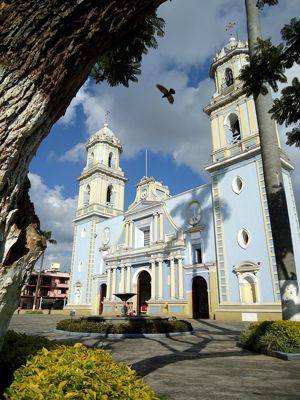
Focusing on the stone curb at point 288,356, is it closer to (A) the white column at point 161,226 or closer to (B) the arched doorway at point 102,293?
(A) the white column at point 161,226

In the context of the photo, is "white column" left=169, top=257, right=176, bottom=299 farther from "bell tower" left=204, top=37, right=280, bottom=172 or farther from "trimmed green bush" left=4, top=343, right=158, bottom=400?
"trimmed green bush" left=4, top=343, right=158, bottom=400

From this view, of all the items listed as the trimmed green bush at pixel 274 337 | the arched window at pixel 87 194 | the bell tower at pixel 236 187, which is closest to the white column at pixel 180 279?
the bell tower at pixel 236 187

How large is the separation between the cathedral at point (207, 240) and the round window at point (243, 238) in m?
0.06

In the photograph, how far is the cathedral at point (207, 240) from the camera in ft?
56.9

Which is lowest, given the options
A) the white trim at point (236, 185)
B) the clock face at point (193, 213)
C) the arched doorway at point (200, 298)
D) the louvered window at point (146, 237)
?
the arched doorway at point (200, 298)

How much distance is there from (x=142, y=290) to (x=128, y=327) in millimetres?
15058

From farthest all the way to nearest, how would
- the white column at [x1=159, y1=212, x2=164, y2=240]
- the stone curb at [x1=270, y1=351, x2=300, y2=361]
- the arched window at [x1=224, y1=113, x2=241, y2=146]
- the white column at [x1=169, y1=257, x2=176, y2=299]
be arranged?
the white column at [x1=159, y1=212, x2=164, y2=240], the arched window at [x1=224, y1=113, x2=241, y2=146], the white column at [x1=169, y1=257, x2=176, y2=299], the stone curb at [x1=270, y1=351, x2=300, y2=361]

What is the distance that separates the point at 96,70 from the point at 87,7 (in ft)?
14.9

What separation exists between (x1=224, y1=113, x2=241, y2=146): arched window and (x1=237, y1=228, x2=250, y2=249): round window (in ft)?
21.2

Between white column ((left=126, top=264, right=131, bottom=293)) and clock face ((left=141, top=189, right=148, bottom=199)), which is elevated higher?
clock face ((left=141, top=189, right=148, bottom=199))

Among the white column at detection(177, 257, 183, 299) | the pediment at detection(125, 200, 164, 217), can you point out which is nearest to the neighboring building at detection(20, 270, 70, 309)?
the pediment at detection(125, 200, 164, 217)

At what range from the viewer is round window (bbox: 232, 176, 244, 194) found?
19.1 meters

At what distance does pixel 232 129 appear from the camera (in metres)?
22.0

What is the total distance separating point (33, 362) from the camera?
293 cm
